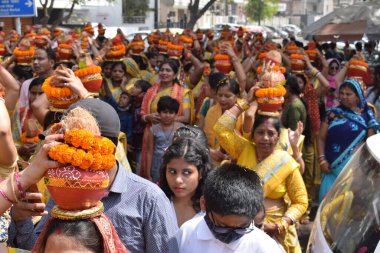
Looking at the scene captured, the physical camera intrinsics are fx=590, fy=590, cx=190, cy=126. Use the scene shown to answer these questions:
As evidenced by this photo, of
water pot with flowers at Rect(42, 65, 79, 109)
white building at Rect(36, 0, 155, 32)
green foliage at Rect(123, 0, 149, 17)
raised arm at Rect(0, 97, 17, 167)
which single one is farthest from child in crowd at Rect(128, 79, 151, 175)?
green foliage at Rect(123, 0, 149, 17)

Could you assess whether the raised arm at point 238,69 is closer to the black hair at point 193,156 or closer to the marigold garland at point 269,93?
the marigold garland at point 269,93

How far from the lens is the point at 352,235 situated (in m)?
2.57

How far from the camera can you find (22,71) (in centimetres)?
823

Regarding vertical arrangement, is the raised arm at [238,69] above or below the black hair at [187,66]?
above

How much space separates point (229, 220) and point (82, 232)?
0.90m

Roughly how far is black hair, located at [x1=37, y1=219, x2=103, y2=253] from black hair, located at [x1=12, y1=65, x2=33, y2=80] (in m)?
6.36

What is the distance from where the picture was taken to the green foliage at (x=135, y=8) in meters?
44.1

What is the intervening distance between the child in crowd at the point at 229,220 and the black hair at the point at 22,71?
225 inches

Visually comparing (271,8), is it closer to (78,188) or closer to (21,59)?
(21,59)

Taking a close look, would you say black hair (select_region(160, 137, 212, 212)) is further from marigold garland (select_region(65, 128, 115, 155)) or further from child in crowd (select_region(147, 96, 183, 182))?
child in crowd (select_region(147, 96, 183, 182))

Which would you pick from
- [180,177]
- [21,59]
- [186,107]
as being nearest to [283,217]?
[180,177]

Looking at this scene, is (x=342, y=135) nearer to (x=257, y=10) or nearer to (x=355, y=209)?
(x=355, y=209)

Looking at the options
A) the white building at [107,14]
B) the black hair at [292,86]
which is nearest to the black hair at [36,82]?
the black hair at [292,86]

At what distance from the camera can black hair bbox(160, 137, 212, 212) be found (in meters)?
3.67
